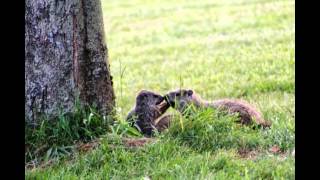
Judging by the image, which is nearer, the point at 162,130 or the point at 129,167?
the point at 129,167

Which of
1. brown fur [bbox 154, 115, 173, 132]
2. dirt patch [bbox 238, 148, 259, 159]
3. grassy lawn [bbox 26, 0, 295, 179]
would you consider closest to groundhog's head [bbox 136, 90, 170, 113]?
brown fur [bbox 154, 115, 173, 132]

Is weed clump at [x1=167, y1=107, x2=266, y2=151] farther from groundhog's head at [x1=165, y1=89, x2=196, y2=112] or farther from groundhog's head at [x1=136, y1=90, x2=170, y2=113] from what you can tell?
groundhog's head at [x1=136, y1=90, x2=170, y2=113]

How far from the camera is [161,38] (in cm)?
1380

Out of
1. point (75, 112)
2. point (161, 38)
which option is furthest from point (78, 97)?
point (161, 38)

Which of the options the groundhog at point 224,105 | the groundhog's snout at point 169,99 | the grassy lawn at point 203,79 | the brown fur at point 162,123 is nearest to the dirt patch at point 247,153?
the grassy lawn at point 203,79

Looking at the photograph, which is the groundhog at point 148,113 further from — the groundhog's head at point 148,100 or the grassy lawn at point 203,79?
the grassy lawn at point 203,79

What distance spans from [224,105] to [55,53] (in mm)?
1729

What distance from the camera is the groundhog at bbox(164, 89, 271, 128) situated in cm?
638

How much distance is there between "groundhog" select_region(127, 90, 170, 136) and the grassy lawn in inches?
13.8

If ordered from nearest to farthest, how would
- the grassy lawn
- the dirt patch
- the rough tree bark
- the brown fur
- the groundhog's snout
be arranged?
the grassy lawn → the dirt patch → the rough tree bark → the brown fur → the groundhog's snout

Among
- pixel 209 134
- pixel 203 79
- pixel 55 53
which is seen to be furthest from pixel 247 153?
pixel 203 79
